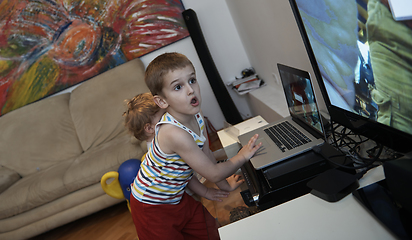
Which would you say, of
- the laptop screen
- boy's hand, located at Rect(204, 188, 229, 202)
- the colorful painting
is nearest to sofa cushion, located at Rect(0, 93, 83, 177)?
the colorful painting

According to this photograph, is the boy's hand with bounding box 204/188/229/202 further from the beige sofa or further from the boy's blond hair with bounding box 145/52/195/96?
the beige sofa

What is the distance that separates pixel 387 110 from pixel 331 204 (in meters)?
0.27

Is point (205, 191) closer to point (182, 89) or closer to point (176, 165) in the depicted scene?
point (176, 165)

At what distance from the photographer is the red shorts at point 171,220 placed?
1.22 metres

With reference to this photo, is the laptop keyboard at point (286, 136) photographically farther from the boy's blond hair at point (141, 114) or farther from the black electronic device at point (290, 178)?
the boy's blond hair at point (141, 114)

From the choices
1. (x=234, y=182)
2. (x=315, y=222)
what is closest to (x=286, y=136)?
(x=234, y=182)

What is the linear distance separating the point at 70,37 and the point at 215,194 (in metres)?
2.87

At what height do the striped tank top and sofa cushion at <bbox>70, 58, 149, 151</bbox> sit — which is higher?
sofa cushion at <bbox>70, 58, 149, 151</bbox>

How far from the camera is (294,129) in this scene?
1.17 m

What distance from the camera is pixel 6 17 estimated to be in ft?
10.6

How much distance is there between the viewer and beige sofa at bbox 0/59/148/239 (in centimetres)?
235

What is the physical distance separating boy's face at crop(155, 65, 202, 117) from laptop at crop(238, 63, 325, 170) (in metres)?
0.29

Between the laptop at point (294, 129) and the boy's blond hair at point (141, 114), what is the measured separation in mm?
591

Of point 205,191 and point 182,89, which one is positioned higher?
point 182,89
